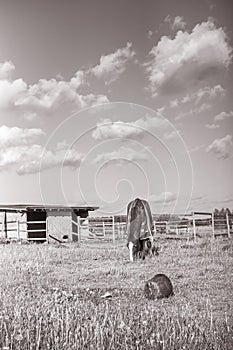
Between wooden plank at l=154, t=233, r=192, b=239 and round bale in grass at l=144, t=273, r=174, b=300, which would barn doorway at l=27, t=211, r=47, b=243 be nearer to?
wooden plank at l=154, t=233, r=192, b=239

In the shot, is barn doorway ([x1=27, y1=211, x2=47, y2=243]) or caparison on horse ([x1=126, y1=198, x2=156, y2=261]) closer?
caparison on horse ([x1=126, y1=198, x2=156, y2=261])

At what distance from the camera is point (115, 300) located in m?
2.59

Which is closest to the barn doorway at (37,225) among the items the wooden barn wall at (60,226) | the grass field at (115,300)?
the wooden barn wall at (60,226)

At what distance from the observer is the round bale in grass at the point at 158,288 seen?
102 inches

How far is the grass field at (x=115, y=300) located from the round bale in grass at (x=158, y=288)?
4 cm

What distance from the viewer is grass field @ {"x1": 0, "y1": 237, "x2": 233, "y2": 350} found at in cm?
215

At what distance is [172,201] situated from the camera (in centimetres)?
280

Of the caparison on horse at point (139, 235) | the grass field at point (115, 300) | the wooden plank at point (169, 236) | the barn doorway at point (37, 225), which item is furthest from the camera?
the barn doorway at point (37, 225)

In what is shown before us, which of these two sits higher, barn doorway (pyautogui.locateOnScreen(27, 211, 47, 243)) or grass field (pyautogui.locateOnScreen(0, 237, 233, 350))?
barn doorway (pyautogui.locateOnScreen(27, 211, 47, 243))

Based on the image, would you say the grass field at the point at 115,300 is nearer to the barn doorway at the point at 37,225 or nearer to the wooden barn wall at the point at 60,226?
the barn doorway at the point at 37,225

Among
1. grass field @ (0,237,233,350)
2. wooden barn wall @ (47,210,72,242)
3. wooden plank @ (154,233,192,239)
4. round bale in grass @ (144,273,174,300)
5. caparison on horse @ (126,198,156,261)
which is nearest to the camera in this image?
grass field @ (0,237,233,350)

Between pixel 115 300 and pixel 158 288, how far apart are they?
0.76ft

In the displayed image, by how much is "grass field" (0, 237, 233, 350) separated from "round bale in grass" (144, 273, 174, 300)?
0.04 meters

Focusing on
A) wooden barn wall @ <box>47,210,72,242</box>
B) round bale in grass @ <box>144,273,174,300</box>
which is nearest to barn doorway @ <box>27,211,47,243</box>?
wooden barn wall @ <box>47,210,72,242</box>
